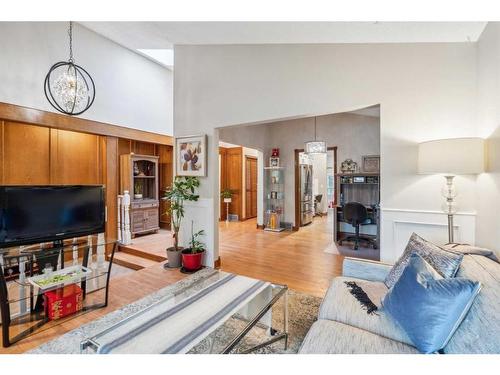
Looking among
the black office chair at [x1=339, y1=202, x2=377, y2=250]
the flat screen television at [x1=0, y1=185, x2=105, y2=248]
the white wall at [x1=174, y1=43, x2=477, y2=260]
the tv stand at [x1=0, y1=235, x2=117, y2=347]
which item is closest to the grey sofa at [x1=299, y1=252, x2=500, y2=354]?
the white wall at [x1=174, y1=43, x2=477, y2=260]

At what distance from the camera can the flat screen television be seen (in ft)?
7.09

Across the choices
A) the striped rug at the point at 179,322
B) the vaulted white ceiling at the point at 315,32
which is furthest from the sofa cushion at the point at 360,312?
the vaulted white ceiling at the point at 315,32

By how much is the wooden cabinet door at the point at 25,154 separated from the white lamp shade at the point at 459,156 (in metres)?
5.06

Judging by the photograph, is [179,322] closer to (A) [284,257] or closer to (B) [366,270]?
(B) [366,270]

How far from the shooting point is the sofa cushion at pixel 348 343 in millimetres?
1180

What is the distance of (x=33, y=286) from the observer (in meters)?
2.20

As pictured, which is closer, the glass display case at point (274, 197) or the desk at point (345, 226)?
the desk at point (345, 226)

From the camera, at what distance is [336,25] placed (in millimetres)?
2076

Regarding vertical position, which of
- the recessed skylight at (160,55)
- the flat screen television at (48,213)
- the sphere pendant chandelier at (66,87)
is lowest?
the flat screen television at (48,213)

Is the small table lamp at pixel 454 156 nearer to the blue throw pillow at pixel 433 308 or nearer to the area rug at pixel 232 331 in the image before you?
the blue throw pillow at pixel 433 308

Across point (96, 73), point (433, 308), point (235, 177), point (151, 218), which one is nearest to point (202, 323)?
point (433, 308)
